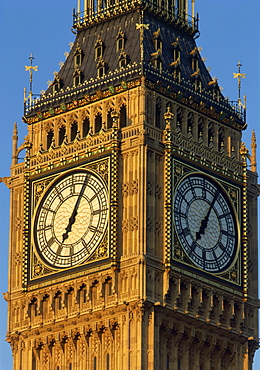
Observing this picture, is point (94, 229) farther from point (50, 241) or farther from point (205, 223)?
point (205, 223)

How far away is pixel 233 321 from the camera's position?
249 feet

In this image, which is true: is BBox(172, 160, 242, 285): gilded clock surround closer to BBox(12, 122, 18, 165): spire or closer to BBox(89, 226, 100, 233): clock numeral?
BBox(89, 226, 100, 233): clock numeral

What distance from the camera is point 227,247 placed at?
76250mm

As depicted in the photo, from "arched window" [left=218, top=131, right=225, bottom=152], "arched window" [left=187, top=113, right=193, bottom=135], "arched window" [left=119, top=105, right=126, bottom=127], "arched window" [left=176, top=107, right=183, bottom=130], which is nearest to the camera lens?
"arched window" [left=119, top=105, right=126, bottom=127]

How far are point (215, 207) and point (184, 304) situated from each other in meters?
4.01

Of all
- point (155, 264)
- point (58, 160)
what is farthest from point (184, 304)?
point (58, 160)

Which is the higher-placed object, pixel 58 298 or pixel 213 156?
pixel 213 156

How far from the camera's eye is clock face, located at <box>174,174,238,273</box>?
7488 cm

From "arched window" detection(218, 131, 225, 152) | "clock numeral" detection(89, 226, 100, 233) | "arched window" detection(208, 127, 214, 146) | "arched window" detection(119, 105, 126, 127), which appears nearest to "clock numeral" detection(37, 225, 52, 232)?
"clock numeral" detection(89, 226, 100, 233)

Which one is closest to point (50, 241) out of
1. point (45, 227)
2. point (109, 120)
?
point (45, 227)

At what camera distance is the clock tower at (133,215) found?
7362 cm

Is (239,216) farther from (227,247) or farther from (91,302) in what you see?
(91,302)

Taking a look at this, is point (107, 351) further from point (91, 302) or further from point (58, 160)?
point (58, 160)

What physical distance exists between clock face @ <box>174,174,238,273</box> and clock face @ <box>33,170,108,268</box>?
105 inches
